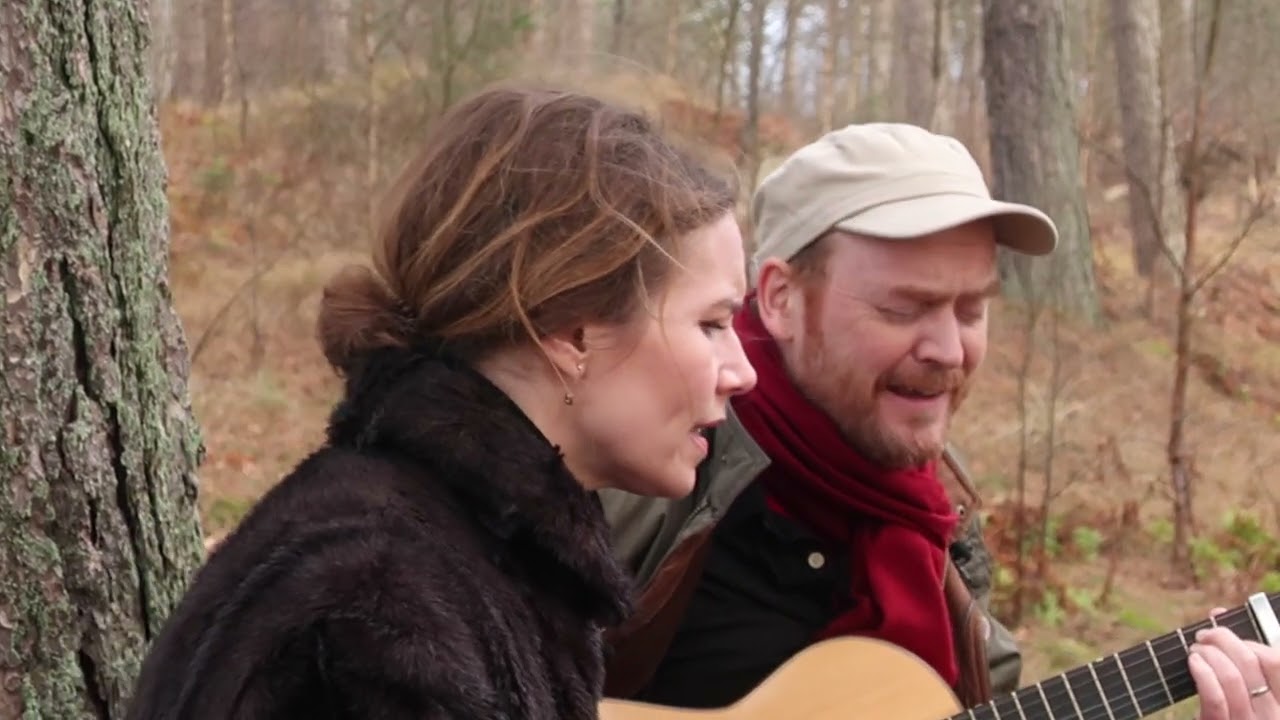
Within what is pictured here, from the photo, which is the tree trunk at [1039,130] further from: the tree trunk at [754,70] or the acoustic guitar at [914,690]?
the acoustic guitar at [914,690]

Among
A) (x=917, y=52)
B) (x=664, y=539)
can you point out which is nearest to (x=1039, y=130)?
(x=917, y=52)

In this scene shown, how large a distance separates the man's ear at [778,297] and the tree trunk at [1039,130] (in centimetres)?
743

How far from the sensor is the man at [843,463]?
250 centimetres

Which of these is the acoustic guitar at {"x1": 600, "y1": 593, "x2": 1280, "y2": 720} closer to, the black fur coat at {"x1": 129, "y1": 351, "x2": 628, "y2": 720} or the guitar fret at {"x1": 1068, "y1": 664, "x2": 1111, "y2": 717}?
the guitar fret at {"x1": 1068, "y1": 664, "x2": 1111, "y2": 717}

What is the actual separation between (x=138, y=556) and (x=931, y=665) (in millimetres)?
1433

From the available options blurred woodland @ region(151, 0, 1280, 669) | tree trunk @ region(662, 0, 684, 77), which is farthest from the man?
tree trunk @ region(662, 0, 684, 77)

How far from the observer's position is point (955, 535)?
2.80 metres

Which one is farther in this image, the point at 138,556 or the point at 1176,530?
the point at 1176,530

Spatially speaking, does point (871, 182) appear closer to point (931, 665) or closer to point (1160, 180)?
point (931, 665)

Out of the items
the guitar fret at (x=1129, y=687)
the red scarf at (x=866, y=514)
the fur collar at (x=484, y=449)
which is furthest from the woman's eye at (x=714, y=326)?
the guitar fret at (x=1129, y=687)

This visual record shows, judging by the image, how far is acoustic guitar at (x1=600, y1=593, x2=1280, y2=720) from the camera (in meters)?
2.36

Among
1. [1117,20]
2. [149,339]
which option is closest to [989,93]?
[1117,20]

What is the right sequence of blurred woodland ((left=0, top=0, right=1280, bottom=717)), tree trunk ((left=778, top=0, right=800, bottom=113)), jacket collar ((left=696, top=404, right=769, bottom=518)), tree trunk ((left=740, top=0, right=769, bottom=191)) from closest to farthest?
1. jacket collar ((left=696, top=404, right=769, bottom=518))
2. blurred woodland ((left=0, top=0, right=1280, bottom=717))
3. tree trunk ((left=740, top=0, right=769, bottom=191))
4. tree trunk ((left=778, top=0, right=800, bottom=113))

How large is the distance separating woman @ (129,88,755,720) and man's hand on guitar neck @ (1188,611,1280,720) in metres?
1.24
